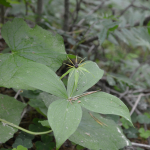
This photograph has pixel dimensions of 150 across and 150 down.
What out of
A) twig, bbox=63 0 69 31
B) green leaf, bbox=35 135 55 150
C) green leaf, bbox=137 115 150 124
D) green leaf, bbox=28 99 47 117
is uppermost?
twig, bbox=63 0 69 31

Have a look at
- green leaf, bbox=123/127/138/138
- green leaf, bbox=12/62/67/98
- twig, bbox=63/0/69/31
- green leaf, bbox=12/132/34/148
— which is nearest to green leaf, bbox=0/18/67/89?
green leaf, bbox=12/62/67/98

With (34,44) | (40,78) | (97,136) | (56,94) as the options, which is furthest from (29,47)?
(97,136)

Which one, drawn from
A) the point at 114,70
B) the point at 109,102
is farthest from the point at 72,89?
the point at 114,70

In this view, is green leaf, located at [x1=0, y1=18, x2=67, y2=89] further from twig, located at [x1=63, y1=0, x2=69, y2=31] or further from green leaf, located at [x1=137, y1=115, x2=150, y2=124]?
green leaf, located at [x1=137, y1=115, x2=150, y2=124]

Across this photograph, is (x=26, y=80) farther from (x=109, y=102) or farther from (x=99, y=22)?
(x=99, y=22)

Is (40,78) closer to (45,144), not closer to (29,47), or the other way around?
(29,47)
